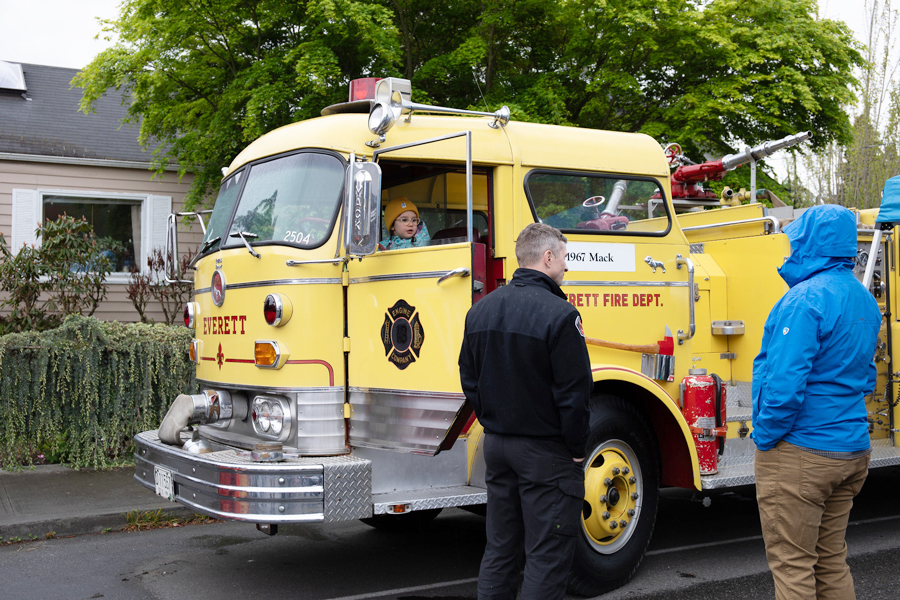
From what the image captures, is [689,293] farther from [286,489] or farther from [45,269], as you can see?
[45,269]

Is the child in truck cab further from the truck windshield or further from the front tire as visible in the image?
the front tire

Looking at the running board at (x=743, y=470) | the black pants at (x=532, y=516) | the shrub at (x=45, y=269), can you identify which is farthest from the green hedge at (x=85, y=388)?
the black pants at (x=532, y=516)

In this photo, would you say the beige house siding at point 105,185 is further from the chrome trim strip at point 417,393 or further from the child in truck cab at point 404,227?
the chrome trim strip at point 417,393

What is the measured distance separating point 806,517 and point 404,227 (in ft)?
9.25

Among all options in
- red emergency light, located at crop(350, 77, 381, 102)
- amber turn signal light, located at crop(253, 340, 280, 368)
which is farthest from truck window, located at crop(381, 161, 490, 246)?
amber turn signal light, located at crop(253, 340, 280, 368)

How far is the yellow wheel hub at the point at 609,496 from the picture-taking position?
15.9 ft

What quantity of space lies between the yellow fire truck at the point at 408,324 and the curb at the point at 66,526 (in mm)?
1764

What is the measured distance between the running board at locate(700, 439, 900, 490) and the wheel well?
0.44 feet

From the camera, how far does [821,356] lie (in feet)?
11.2

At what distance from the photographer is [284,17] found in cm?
1064

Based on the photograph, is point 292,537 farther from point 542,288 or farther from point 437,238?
point 542,288

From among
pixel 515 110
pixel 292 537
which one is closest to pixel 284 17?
pixel 515 110

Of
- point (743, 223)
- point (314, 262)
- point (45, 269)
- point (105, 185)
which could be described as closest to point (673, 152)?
point (743, 223)

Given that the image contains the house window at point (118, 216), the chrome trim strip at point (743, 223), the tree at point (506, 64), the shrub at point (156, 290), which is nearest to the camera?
the chrome trim strip at point (743, 223)
